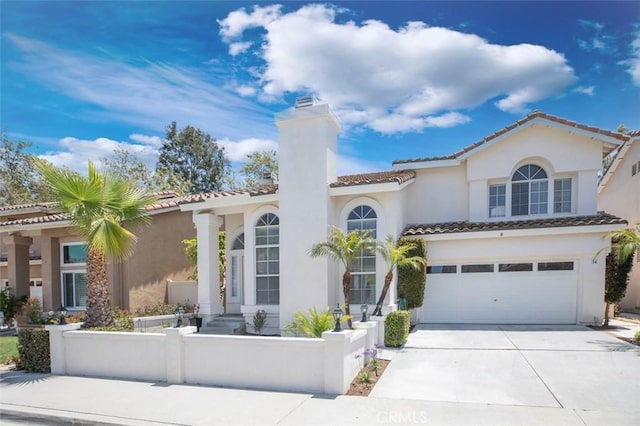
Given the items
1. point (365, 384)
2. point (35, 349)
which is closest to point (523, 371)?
point (365, 384)

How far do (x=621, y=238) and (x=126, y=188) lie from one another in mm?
14907

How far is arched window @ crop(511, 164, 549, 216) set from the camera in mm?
14727

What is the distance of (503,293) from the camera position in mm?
13812

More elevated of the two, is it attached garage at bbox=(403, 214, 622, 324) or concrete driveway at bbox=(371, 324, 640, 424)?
attached garage at bbox=(403, 214, 622, 324)

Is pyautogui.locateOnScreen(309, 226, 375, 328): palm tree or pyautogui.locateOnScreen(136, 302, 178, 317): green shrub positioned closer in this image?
pyautogui.locateOnScreen(309, 226, 375, 328): palm tree

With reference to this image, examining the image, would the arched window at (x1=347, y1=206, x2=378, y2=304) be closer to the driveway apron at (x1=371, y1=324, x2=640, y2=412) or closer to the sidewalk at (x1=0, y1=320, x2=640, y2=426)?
the driveway apron at (x1=371, y1=324, x2=640, y2=412)

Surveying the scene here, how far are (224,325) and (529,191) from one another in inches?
488

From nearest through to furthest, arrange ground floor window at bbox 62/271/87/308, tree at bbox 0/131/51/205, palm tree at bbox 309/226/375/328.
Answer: palm tree at bbox 309/226/375/328
ground floor window at bbox 62/271/87/308
tree at bbox 0/131/51/205

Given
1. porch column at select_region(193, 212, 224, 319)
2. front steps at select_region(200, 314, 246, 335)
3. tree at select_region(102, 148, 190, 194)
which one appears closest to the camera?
front steps at select_region(200, 314, 246, 335)

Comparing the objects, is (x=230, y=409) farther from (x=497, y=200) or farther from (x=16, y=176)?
(x=16, y=176)

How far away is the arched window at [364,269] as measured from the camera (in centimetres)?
1316

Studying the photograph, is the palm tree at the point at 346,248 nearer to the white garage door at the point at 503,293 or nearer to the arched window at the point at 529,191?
the white garage door at the point at 503,293

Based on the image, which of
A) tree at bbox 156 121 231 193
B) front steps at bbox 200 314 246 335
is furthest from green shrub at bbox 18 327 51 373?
tree at bbox 156 121 231 193

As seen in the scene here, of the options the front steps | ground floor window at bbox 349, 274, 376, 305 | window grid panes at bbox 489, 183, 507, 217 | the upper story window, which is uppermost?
window grid panes at bbox 489, 183, 507, 217
